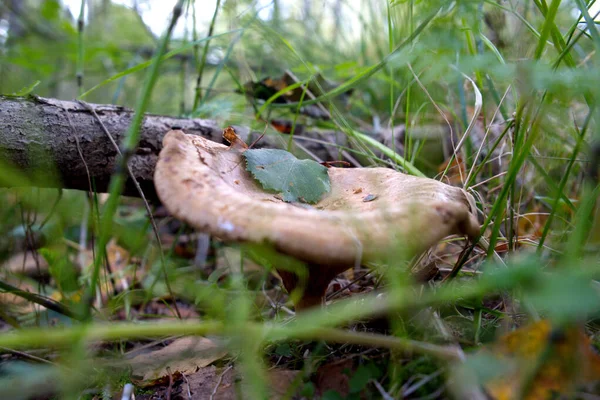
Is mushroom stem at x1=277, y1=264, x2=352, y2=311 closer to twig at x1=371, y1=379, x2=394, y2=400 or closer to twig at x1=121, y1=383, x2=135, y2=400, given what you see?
twig at x1=371, y1=379, x2=394, y2=400

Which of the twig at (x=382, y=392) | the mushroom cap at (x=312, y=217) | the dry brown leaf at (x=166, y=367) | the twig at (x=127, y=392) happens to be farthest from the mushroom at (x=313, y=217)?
the twig at (x=127, y=392)

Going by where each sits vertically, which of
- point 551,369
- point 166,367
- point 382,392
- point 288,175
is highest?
point 288,175

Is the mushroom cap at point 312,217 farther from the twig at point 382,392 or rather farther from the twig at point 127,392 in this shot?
the twig at point 127,392

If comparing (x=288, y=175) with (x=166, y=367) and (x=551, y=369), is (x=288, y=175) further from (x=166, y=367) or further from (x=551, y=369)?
(x=551, y=369)

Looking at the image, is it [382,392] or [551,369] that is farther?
[382,392]


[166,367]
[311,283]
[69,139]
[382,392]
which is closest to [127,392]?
[166,367]

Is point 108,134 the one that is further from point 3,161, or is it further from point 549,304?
point 549,304

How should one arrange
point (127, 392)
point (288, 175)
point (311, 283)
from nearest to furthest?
point (127, 392)
point (311, 283)
point (288, 175)
